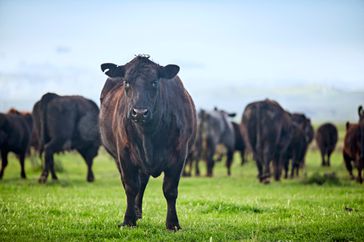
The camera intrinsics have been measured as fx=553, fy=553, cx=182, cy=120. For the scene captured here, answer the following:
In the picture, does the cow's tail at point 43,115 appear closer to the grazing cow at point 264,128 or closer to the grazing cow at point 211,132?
the grazing cow at point 264,128

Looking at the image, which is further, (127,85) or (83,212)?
(83,212)

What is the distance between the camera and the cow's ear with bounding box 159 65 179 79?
906 cm

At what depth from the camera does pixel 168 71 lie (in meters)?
9.12

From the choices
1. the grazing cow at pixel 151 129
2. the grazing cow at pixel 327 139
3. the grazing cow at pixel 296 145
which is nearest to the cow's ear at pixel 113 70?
the grazing cow at pixel 151 129

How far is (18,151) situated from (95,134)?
3.60 meters

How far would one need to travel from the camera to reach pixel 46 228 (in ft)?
28.7

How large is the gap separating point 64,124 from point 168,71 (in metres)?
12.2

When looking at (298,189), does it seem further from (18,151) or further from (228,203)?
(18,151)

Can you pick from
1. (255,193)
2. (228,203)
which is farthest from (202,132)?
(228,203)

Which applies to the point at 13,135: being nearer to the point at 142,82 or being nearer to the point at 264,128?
the point at 264,128

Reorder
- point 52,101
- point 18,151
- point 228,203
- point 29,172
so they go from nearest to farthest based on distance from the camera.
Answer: point 228,203 → point 52,101 → point 18,151 → point 29,172

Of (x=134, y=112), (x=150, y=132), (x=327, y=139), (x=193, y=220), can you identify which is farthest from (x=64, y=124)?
(x=327, y=139)

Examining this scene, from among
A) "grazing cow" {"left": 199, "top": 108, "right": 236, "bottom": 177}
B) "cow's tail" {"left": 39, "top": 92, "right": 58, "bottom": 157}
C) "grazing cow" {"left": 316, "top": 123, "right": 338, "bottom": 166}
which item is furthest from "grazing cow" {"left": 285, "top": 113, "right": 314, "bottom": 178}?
"cow's tail" {"left": 39, "top": 92, "right": 58, "bottom": 157}

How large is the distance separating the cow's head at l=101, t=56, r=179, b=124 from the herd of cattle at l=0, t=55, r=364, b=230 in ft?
0.05
